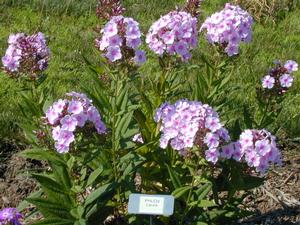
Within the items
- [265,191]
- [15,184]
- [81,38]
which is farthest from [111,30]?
[81,38]

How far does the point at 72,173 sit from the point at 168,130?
0.55 metres

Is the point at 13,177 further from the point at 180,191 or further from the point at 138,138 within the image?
the point at 180,191

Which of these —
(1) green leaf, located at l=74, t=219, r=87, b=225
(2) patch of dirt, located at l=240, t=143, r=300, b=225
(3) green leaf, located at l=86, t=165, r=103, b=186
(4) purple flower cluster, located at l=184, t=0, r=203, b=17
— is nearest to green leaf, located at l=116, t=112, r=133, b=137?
(3) green leaf, located at l=86, t=165, r=103, b=186

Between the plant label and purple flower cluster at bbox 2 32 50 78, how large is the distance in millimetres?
875

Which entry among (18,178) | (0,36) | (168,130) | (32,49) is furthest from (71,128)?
(0,36)

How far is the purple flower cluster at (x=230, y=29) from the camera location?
3.48 metres

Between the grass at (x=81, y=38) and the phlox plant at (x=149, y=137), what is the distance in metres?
1.53

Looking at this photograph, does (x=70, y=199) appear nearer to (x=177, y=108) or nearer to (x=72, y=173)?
(x=72, y=173)

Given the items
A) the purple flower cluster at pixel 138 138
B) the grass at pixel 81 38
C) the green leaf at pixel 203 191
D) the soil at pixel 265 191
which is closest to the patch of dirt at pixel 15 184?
the soil at pixel 265 191

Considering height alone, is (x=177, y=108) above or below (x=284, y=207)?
above

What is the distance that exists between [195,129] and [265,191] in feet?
4.90

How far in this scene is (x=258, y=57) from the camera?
254 inches

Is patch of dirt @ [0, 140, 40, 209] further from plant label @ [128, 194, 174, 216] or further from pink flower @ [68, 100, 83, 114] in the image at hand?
pink flower @ [68, 100, 83, 114]

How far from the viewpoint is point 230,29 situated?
350 centimetres
